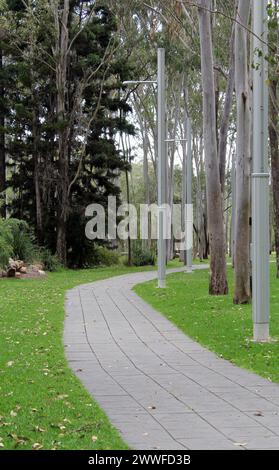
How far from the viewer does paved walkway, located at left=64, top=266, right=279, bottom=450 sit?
5727 mm

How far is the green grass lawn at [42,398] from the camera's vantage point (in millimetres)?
5531

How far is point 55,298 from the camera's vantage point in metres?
18.6

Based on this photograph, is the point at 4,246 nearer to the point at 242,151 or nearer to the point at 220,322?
the point at 242,151

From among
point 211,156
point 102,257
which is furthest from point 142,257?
point 211,156

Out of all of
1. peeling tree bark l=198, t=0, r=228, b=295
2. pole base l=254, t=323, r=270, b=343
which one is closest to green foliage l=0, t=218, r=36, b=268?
peeling tree bark l=198, t=0, r=228, b=295

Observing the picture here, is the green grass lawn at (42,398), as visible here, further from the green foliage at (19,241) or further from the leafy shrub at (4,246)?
the green foliage at (19,241)

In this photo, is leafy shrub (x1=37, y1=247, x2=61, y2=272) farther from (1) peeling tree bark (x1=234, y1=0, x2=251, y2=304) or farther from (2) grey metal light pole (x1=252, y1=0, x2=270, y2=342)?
(2) grey metal light pole (x1=252, y1=0, x2=270, y2=342)

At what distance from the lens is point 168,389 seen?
7.66 meters

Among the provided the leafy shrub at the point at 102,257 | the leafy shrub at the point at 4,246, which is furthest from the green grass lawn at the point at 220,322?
the leafy shrub at the point at 102,257

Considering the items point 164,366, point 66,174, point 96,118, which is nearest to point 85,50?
point 96,118

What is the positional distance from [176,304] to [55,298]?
3561 millimetres

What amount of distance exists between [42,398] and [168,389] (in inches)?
56.4

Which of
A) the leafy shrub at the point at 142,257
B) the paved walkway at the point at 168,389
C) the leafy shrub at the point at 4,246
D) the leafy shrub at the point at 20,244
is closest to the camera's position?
the paved walkway at the point at 168,389

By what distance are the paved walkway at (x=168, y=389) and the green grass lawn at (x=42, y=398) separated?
0.19m
